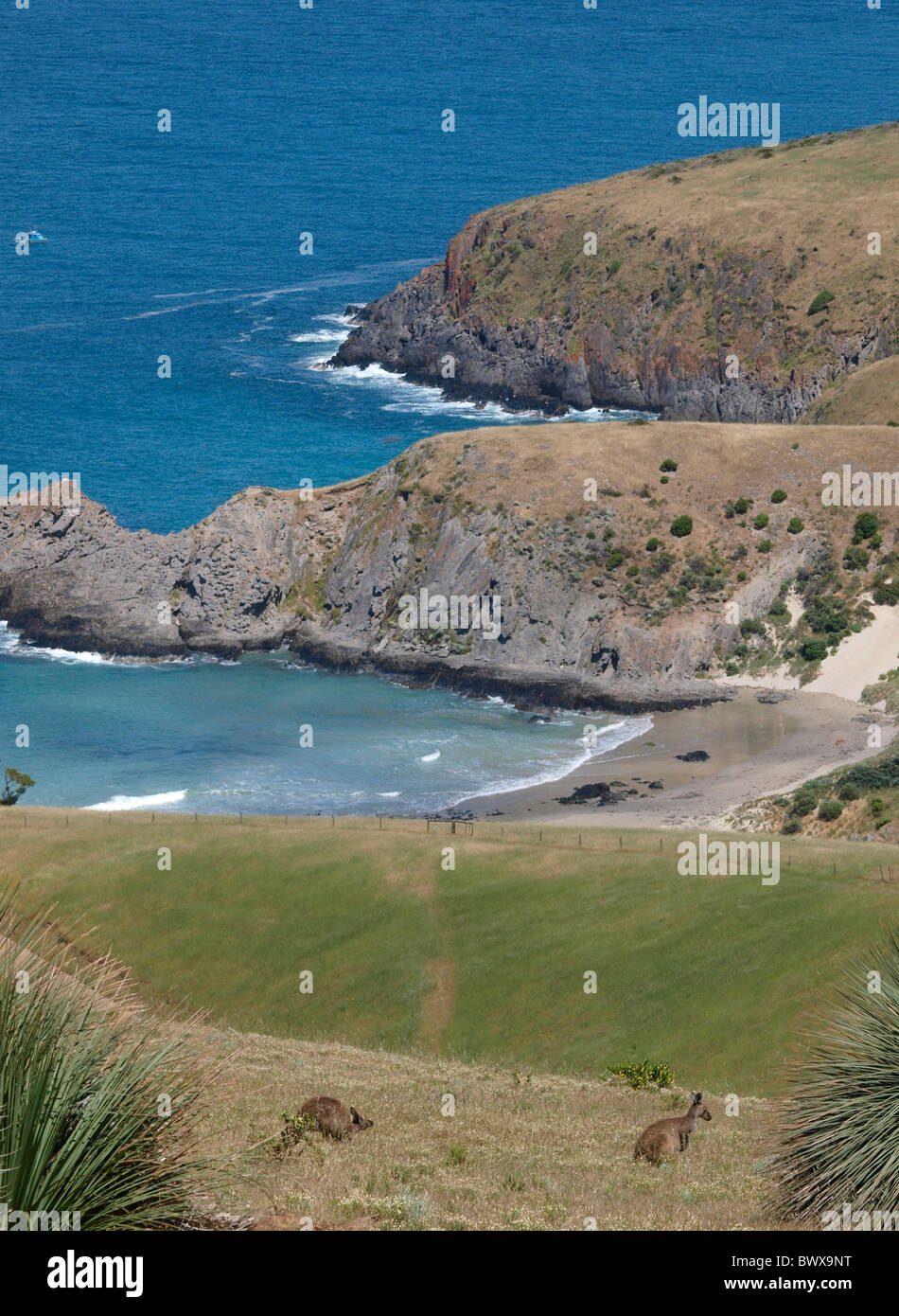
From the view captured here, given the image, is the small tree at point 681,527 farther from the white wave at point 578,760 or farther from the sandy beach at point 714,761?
the white wave at point 578,760

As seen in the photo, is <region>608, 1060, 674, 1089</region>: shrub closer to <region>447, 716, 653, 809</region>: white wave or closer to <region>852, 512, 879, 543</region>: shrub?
<region>447, 716, 653, 809</region>: white wave

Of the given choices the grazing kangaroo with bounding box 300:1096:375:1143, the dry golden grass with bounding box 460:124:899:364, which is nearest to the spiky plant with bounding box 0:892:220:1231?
the grazing kangaroo with bounding box 300:1096:375:1143

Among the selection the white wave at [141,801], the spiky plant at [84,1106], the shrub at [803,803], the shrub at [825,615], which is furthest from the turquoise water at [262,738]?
the spiky plant at [84,1106]

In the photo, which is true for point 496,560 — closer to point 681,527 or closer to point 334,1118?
point 681,527

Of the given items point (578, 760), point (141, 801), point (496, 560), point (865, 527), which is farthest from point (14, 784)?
point (865, 527)

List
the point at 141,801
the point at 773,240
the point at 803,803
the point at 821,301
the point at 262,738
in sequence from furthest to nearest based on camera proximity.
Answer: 1. the point at 773,240
2. the point at 821,301
3. the point at 262,738
4. the point at 141,801
5. the point at 803,803
